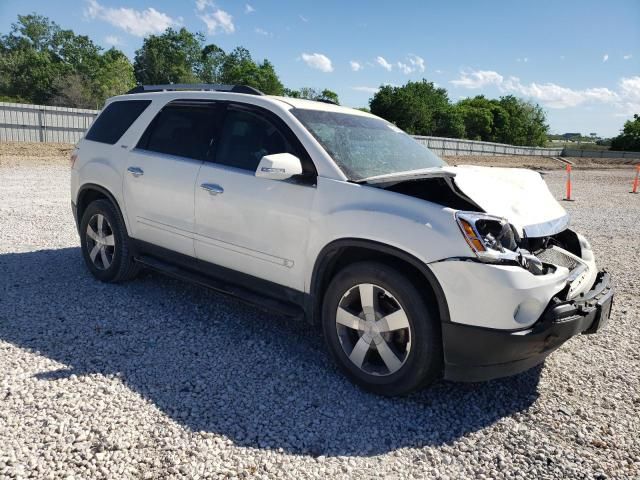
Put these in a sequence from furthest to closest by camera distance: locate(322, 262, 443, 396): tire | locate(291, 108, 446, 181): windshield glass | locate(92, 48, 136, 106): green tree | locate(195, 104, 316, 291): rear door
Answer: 1. locate(92, 48, 136, 106): green tree
2. locate(291, 108, 446, 181): windshield glass
3. locate(195, 104, 316, 291): rear door
4. locate(322, 262, 443, 396): tire

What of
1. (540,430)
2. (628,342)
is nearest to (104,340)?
(540,430)

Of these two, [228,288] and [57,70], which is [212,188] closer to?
[228,288]

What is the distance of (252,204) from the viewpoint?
371cm

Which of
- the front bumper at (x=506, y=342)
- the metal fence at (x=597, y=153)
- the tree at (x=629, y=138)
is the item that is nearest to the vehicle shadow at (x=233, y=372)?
the front bumper at (x=506, y=342)

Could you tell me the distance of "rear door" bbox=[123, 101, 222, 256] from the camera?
4.21 meters

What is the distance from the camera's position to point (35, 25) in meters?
90.1

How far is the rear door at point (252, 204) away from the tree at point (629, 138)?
6586 centimetres

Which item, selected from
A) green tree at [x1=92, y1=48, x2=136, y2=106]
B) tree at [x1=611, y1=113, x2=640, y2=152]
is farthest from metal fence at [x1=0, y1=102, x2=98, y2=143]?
tree at [x1=611, y1=113, x2=640, y2=152]

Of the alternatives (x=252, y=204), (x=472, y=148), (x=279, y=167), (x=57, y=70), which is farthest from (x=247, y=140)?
(x=57, y=70)

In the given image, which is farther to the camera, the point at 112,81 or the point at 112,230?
the point at 112,81

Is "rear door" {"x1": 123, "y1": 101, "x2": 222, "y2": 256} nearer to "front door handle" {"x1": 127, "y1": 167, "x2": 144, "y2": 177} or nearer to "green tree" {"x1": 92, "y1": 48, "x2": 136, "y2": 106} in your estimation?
"front door handle" {"x1": 127, "y1": 167, "x2": 144, "y2": 177}

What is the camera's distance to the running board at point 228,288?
142 inches

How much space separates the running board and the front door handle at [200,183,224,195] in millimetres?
719

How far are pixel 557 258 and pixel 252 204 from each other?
7.11ft
